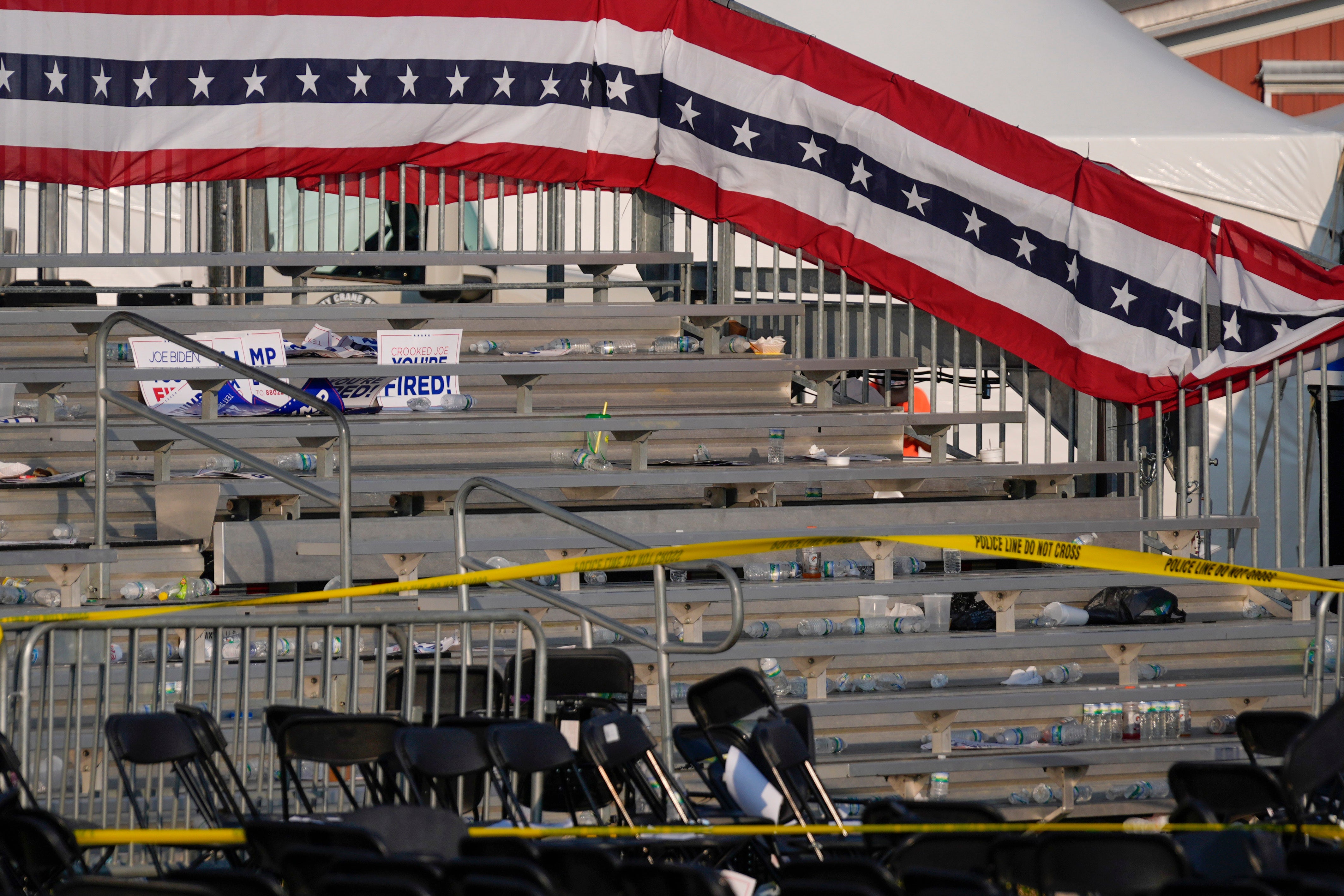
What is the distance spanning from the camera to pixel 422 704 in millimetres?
5480

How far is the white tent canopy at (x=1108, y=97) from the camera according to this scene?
996 centimetres

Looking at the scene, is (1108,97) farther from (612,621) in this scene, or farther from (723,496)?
(612,621)

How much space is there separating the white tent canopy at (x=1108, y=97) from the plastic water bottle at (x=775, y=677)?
484cm

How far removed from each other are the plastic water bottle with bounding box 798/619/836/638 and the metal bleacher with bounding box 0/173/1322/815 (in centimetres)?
13

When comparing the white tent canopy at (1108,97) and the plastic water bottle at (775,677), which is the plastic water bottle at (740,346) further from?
the plastic water bottle at (775,677)

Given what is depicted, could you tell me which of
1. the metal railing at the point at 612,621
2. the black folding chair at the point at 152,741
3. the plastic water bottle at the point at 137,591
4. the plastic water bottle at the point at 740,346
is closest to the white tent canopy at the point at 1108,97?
the plastic water bottle at the point at 740,346

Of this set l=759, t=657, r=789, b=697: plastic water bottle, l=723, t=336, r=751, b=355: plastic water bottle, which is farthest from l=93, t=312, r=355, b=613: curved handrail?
l=723, t=336, r=751, b=355: plastic water bottle

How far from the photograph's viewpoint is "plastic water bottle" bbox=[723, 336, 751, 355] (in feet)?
30.5

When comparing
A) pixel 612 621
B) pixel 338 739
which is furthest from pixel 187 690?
pixel 612 621

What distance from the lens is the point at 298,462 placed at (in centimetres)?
791

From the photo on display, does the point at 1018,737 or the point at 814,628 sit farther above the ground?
the point at 814,628

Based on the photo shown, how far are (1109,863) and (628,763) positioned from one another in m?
1.77

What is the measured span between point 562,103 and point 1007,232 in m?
2.93

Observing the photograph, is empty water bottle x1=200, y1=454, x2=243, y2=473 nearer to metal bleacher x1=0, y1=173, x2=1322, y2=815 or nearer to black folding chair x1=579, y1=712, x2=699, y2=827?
metal bleacher x1=0, y1=173, x2=1322, y2=815
